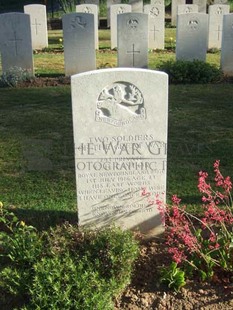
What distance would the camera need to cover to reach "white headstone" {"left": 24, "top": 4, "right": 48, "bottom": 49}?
14273 mm

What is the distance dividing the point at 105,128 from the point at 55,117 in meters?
3.97

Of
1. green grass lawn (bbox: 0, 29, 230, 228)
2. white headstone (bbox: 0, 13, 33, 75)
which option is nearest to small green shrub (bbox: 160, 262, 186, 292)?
green grass lawn (bbox: 0, 29, 230, 228)

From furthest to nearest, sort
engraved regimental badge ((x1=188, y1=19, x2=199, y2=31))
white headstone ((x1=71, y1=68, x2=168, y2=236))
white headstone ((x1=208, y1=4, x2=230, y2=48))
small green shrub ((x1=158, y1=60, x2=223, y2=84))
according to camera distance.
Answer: white headstone ((x1=208, y1=4, x2=230, y2=48)) → engraved regimental badge ((x1=188, y1=19, x2=199, y2=31)) → small green shrub ((x1=158, y1=60, x2=223, y2=84)) → white headstone ((x1=71, y1=68, x2=168, y2=236))

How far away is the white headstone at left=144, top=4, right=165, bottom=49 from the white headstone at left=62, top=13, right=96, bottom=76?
4307 mm

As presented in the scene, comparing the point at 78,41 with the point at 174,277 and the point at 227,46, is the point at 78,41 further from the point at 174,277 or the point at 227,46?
the point at 174,277

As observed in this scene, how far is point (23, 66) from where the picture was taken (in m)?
10.3

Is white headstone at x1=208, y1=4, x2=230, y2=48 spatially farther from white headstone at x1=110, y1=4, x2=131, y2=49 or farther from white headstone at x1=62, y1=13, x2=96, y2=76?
white headstone at x1=62, y1=13, x2=96, y2=76

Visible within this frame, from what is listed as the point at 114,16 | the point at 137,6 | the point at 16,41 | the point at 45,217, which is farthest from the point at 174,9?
A: the point at 45,217

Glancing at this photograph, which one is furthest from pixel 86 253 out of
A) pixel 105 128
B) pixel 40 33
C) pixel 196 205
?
pixel 40 33

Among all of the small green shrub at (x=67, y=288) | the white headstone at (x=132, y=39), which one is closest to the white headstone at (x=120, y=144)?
the small green shrub at (x=67, y=288)

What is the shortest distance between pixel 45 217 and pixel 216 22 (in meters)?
11.6

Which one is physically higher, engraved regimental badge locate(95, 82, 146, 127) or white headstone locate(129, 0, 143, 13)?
white headstone locate(129, 0, 143, 13)

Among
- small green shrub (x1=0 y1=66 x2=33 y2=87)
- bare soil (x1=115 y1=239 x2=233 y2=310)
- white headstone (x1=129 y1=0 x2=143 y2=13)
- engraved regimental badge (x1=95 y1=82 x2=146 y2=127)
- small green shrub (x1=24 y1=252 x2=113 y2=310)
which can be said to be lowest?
bare soil (x1=115 y1=239 x2=233 y2=310)

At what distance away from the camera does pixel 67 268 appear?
128 inches
